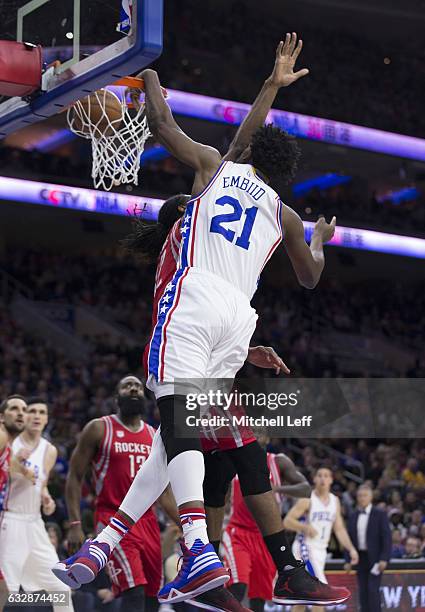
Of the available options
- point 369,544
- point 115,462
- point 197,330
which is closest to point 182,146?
point 197,330

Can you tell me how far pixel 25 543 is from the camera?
8367 mm

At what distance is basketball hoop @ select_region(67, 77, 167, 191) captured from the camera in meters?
5.71

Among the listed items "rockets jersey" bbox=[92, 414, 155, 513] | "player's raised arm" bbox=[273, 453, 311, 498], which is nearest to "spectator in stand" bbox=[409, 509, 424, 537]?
"player's raised arm" bbox=[273, 453, 311, 498]

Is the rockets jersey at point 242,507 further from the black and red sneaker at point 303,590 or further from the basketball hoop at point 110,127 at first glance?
the black and red sneaker at point 303,590

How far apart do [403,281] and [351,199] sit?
3.64 m

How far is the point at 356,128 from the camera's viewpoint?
65.5 feet

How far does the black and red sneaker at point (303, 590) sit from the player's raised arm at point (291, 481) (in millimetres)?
3974

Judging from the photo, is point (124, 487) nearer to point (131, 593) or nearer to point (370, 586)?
point (131, 593)

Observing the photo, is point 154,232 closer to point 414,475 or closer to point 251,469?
point 251,469

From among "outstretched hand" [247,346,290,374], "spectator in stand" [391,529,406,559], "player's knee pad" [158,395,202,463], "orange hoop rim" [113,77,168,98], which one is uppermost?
"orange hoop rim" [113,77,168,98]

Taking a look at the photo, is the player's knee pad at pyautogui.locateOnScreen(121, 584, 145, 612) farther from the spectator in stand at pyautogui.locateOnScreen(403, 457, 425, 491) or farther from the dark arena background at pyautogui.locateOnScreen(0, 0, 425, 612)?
the spectator in stand at pyautogui.locateOnScreen(403, 457, 425, 491)

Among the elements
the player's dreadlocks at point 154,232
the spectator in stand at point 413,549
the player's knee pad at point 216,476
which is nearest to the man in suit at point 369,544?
the spectator in stand at point 413,549

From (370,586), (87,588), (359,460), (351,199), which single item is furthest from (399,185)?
(87,588)

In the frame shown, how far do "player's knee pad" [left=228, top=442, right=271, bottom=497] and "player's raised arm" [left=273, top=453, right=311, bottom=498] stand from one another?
389 centimetres
